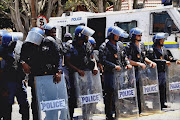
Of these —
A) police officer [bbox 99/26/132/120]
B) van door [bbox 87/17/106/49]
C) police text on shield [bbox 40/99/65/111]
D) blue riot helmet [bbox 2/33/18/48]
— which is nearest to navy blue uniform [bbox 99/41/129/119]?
Result: police officer [bbox 99/26/132/120]

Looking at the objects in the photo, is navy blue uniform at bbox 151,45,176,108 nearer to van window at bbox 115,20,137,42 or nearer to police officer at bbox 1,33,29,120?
police officer at bbox 1,33,29,120

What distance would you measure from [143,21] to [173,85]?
3.92 metres

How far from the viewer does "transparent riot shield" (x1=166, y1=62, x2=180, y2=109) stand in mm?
8672

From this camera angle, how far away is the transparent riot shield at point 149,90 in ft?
26.3

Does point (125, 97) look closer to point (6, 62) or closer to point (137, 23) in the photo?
point (6, 62)

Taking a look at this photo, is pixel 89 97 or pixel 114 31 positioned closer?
pixel 89 97

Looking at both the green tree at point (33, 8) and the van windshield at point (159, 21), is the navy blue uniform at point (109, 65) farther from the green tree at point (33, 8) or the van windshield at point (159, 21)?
the green tree at point (33, 8)

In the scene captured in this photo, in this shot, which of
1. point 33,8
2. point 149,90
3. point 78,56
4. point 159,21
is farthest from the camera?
point 33,8

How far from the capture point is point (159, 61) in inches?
337

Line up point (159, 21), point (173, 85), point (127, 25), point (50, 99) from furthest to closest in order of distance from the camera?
point (127, 25), point (159, 21), point (173, 85), point (50, 99)

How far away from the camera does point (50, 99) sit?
620cm

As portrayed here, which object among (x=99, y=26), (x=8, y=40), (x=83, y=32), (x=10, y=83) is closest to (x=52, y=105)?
(x=10, y=83)

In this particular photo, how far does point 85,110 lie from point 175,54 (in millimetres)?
5309

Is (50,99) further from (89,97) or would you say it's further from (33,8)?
(33,8)
